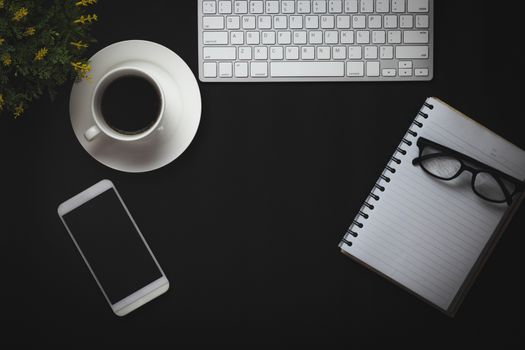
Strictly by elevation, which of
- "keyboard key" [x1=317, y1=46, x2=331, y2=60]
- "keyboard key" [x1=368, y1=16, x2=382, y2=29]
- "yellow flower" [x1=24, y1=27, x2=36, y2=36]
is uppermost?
"keyboard key" [x1=368, y1=16, x2=382, y2=29]

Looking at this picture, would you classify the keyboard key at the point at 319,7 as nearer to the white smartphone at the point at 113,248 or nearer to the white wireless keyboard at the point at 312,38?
the white wireless keyboard at the point at 312,38

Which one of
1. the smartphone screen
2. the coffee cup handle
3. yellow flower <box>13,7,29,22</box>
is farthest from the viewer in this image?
the smartphone screen

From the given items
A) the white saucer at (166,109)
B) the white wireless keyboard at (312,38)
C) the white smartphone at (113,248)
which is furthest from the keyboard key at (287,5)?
the white smartphone at (113,248)

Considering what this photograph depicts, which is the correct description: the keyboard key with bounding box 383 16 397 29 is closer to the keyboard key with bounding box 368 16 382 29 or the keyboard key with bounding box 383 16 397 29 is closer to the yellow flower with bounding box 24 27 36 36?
the keyboard key with bounding box 368 16 382 29

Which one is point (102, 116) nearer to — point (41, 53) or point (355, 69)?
point (41, 53)

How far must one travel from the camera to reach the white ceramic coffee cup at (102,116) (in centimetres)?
82

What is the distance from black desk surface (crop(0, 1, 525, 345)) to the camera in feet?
3.00

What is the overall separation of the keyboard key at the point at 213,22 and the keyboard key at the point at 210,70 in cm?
7

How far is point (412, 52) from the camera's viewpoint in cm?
89

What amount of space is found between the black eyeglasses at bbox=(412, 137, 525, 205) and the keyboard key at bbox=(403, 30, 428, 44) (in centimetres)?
18

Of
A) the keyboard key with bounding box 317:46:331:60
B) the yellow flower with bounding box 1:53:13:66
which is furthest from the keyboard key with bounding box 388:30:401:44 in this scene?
the yellow flower with bounding box 1:53:13:66

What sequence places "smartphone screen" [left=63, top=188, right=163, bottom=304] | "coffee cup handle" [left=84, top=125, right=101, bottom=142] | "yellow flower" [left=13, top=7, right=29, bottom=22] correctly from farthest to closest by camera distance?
"smartphone screen" [left=63, top=188, right=163, bottom=304]
"coffee cup handle" [left=84, top=125, right=101, bottom=142]
"yellow flower" [left=13, top=7, right=29, bottom=22]

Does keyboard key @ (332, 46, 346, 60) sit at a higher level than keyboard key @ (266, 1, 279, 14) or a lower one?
lower

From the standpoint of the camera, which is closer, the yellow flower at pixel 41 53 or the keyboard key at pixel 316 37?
the yellow flower at pixel 41 53
